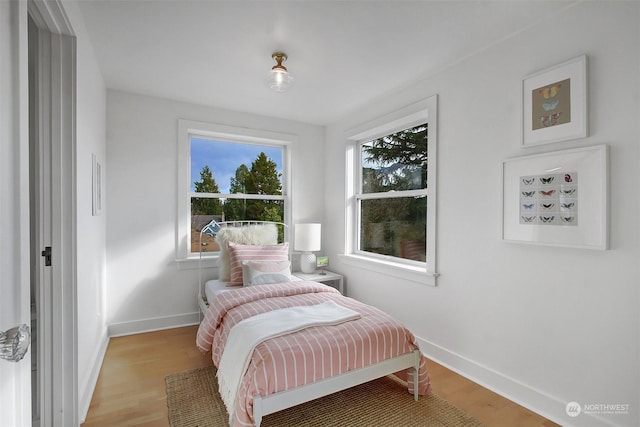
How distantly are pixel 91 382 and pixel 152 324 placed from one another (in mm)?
1173

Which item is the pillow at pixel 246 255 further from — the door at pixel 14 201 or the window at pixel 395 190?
the door at pixel 14 201

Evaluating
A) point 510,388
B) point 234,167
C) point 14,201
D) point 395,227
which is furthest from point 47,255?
point 510,388

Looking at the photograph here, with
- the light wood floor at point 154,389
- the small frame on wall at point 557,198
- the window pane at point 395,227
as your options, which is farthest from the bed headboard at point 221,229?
the small frame on wall at point 557,198

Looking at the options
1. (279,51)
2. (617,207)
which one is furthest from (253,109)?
(617,207)

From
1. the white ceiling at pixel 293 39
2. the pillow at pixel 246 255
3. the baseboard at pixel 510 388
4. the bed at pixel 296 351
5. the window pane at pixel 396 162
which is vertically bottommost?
the baseboard at pixel 510 388

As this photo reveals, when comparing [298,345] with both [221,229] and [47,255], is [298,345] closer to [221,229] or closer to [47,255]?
[47,255]

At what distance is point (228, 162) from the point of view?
3.91 meters

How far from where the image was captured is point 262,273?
2992 millimetres

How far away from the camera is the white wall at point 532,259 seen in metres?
1.68

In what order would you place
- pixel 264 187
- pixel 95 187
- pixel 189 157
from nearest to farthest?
pixel 95 187 → pixel 189 157 → pixel 264 187

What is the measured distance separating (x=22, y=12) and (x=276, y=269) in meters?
2.47

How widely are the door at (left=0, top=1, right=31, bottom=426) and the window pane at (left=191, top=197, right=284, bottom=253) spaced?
9.23 ft

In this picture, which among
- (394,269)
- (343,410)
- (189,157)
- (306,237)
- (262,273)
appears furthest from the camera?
(306,237)

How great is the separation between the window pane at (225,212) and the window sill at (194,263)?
130mm
